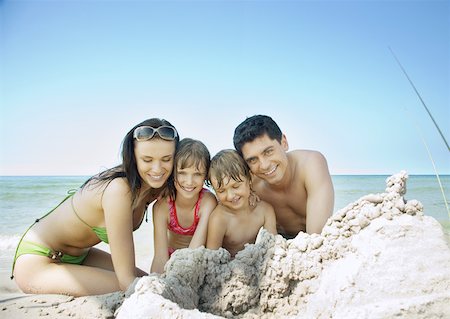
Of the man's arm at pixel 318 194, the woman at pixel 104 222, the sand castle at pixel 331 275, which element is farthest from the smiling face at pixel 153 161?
the man's arm at pixel 318 194

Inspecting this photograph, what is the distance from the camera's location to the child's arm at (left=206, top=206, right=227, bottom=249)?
294 centimetres

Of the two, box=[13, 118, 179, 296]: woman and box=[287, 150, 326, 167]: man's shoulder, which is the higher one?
box=[287, 150, 326, 167]: man's shoulder

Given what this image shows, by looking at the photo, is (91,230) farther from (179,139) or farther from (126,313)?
(126,313)

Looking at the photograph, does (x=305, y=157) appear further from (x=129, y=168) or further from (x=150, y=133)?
(x=129, y=168)

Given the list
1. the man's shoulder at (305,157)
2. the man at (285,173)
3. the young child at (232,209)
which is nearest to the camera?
the young child at (232,209)

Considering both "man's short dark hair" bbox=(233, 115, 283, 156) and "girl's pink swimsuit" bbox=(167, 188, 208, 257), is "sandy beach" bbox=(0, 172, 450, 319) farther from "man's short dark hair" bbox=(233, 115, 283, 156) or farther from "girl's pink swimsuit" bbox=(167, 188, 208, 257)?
"man's short dark hair" bbox=(233, 115, 283, 156)

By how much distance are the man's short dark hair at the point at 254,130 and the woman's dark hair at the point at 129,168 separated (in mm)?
520

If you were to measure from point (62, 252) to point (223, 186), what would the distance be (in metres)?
1.48

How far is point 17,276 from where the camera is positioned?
320 centimetres

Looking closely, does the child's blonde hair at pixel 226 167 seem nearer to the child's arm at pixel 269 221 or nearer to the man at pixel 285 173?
the man at pixel 285 173

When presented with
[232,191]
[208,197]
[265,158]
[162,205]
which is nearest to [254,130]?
[265,158]

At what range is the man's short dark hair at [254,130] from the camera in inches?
125

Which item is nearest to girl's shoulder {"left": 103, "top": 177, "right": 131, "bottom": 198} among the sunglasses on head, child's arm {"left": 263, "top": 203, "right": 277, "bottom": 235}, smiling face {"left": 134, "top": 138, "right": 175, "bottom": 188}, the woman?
the woman

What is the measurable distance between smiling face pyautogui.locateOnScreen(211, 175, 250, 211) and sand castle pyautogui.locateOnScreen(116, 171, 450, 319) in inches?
32.2
